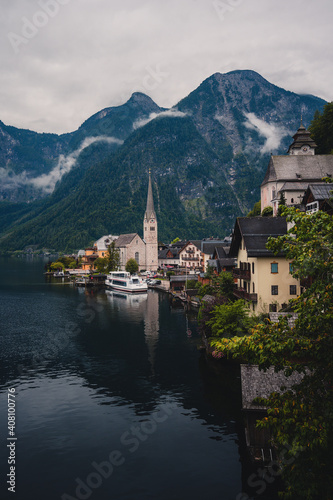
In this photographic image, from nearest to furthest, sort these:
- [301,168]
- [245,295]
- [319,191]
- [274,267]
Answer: [319,191]
[274,267]
[245,295]
[301,168]

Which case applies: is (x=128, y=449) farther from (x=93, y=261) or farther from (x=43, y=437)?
(x=93, y=261)

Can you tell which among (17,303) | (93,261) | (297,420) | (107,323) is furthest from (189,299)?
(93,261)

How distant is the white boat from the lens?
110438mm

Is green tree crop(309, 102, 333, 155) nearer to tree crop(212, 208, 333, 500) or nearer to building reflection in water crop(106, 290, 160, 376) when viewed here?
building reflection in water crop(106, 290, 160, 376)

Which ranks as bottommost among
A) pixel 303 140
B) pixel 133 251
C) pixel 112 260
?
pixel 112 260

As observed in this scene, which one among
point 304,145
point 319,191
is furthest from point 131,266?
point 319,191

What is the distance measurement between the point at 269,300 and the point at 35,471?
97.3 ft

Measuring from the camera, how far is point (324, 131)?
98.6 metres

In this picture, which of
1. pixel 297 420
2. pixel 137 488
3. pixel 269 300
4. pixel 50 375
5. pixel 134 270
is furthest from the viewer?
pixel 134 270

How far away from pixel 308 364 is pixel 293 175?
77.9m

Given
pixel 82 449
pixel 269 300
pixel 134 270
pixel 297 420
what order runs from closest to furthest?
pixel 297 420 → pixel 82 449 → pixel 269 300 → pixel 134 270

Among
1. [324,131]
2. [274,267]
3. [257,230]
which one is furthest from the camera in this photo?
[324,131]

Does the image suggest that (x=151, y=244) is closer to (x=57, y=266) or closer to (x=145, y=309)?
(x=57, y=266)

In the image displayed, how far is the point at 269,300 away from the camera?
146 feet
